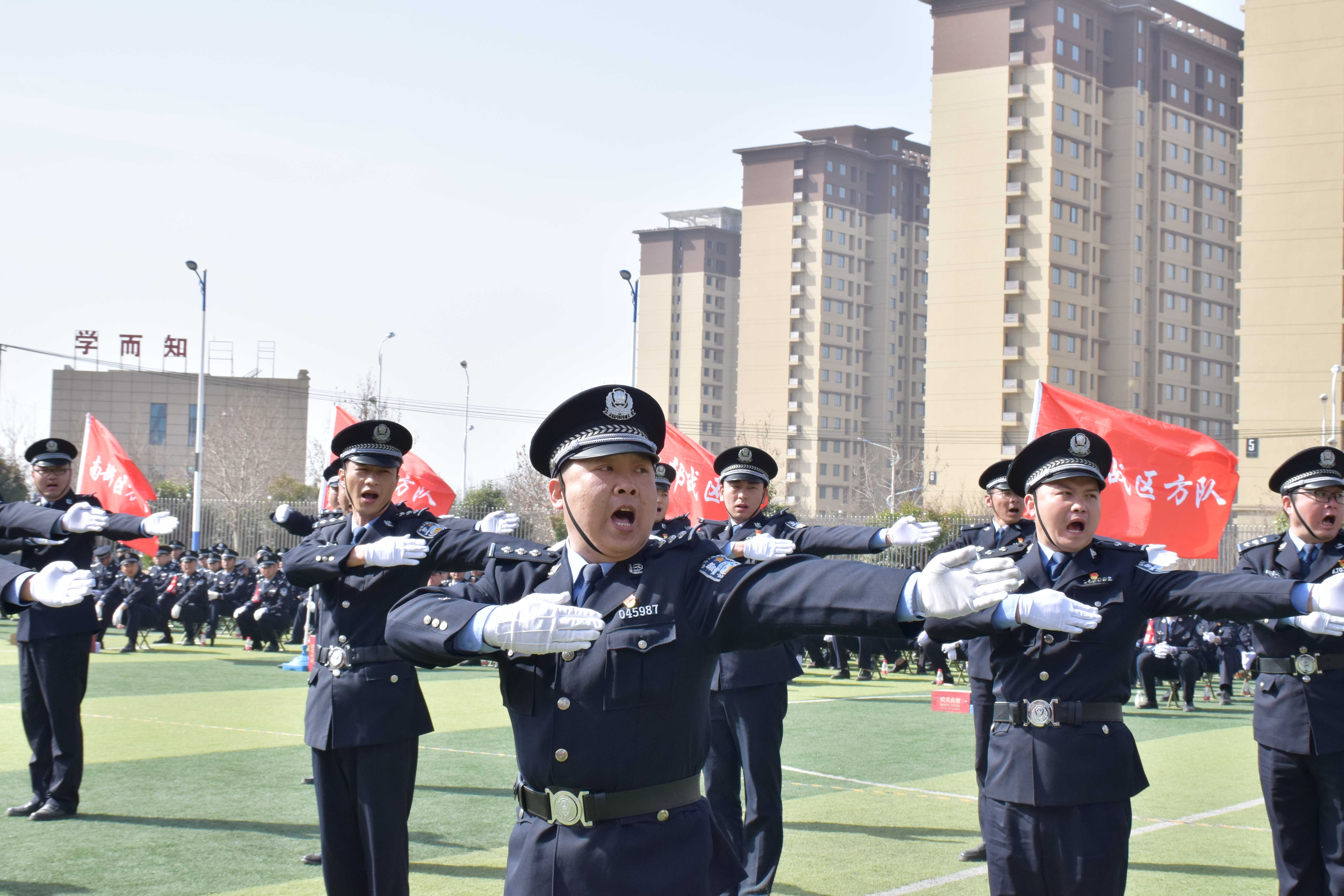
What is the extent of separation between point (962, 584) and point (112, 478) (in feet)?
71.3

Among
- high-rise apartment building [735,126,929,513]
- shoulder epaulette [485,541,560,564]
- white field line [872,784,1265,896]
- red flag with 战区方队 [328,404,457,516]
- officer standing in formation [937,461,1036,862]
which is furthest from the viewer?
high-rise apartment building [735,126,929,513]

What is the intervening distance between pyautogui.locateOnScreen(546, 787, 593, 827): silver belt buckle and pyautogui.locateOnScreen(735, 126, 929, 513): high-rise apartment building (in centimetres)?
9702

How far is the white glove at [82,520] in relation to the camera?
697cm

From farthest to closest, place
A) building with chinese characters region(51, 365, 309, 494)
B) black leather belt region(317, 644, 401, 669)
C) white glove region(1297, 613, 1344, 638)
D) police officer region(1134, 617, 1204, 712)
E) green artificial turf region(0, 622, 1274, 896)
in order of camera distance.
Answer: building with chinese characters region(51, 365, 309, 494), police officer region(1134, 617, 1204, 712), green artificial turf region(0, 622, 1274, 896), black leather belt region(317, 644, 401, 669), white glove region(1297, 613, 1344, 638)

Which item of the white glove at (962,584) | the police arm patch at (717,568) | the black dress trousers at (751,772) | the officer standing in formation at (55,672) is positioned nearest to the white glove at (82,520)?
the officer standing in formation at (55,672)

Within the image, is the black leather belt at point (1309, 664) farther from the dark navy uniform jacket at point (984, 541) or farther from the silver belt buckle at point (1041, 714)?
the silver belt buckle at point (1041, 714)

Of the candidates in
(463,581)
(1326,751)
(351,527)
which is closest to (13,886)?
(351,527)

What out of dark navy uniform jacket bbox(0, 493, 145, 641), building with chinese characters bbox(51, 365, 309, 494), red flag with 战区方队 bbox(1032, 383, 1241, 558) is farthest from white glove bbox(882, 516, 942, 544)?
building with chinese characters bbox(51, 365, 309, 494)

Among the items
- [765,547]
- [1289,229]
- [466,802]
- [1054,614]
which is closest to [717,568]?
[1054,614]

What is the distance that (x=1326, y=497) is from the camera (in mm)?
6469

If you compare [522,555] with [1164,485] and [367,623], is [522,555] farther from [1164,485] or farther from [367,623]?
[1164,485]

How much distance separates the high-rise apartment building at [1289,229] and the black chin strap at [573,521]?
58117 mm

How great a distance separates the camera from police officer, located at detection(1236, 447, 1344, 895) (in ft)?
20.2

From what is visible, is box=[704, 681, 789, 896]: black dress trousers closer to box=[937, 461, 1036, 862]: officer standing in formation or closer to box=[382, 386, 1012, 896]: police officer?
box=[937, 461, 1036, 862]: officer standing in formation
